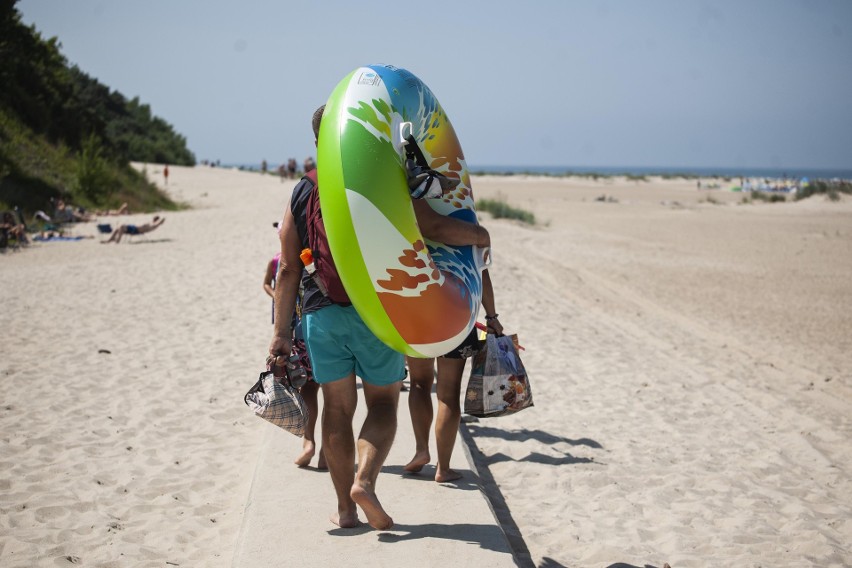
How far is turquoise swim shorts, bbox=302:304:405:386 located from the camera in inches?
135

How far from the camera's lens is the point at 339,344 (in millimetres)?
3459

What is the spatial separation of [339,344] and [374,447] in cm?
50

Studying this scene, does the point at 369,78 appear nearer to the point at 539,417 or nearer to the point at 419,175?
the point at 419,175

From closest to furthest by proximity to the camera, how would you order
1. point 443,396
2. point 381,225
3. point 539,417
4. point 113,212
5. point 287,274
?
point 381,225
point 287,274
point 443,396
point 539,417
point 113,212

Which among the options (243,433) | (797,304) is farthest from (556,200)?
(243,433)

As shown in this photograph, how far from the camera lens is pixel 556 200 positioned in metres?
44.2

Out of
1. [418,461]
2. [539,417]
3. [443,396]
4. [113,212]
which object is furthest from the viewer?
[113,212]

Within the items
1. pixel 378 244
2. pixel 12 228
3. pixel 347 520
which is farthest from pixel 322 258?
pixel 12 228

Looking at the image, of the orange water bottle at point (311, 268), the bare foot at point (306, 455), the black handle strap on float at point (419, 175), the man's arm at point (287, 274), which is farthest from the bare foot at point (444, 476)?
the black handle strap on float at point (419, 175)

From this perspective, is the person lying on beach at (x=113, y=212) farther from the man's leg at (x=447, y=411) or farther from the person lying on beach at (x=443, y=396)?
the man's leg at (x=447, y=411)

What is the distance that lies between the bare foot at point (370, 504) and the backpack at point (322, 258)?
0.84 metres

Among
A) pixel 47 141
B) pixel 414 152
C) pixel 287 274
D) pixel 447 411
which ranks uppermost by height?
pixel 47 141

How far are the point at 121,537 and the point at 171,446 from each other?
56.0 inches

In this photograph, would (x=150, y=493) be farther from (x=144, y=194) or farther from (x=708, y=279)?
(x=144, y=194)
